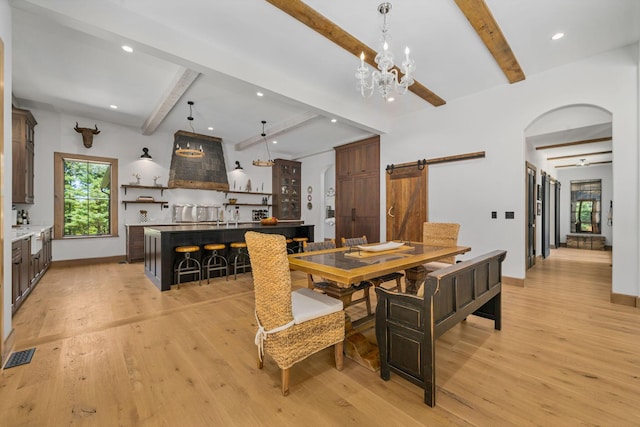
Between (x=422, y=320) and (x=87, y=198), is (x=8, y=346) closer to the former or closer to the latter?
(x=422, y=320)

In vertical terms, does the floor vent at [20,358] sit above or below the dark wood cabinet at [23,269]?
below

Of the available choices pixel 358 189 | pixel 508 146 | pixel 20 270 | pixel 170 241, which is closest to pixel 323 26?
pixel 508 146

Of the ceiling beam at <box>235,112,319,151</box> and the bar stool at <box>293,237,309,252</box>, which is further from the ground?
the ceiling beam at <box>235,112,319,151</box>

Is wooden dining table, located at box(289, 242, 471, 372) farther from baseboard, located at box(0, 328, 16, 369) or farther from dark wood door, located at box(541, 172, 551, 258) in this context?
dark wood door, located at box(541, 172, 551, 258)

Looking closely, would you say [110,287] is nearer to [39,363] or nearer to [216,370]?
[39,363]

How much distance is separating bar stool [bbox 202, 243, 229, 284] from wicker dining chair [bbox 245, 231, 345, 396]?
277 cm

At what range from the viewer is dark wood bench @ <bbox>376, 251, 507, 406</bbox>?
1620mm

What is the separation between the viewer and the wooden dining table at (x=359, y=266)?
178cm

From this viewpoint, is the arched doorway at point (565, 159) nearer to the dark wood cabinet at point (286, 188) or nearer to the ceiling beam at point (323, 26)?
the ceiling beam at point (323, 26)

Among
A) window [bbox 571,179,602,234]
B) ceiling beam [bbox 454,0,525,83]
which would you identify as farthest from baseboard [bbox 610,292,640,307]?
window [bbox 571,179,602,234]

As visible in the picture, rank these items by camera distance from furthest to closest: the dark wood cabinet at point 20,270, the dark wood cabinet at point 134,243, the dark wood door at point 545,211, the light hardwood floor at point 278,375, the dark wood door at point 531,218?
the dark wood door at point 545,211 < the dark wood cabinet at point 134,243 < the dark wood door at point 531,218 < the dark wood cabinet at point 20,270 < the light hardwood floor at point 278,375

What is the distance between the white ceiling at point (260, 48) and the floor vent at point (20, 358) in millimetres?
2931

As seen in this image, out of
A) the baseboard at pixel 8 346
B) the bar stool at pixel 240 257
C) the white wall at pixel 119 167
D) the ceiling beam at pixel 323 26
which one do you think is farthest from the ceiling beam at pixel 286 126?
the baseboard at pixel 8 346

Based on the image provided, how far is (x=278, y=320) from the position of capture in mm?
1726
